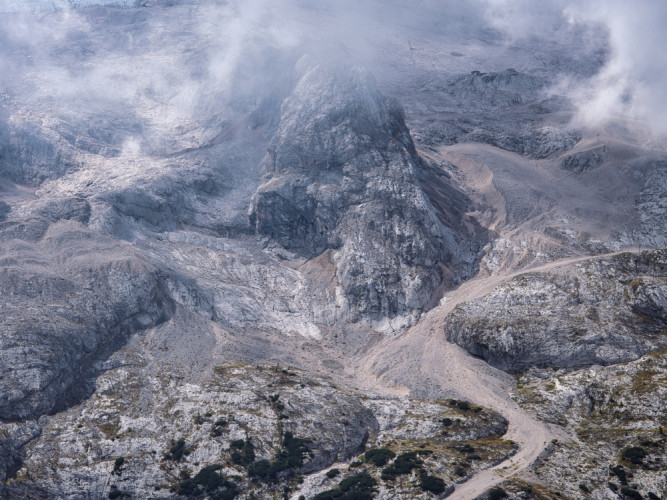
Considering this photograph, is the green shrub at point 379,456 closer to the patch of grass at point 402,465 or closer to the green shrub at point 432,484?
the patch of grass at point 402,465

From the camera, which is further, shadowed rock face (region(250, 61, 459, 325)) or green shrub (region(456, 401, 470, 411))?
shadowed rock face (region(250, 61, 459, 325))

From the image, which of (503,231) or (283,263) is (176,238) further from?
(503,231)

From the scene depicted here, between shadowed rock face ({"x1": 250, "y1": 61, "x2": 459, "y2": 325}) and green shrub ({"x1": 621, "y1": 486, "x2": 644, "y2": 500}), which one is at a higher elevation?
shadowed rock face ({"x1": 250, "y1": 61, "x2": 459, "y2": 325})

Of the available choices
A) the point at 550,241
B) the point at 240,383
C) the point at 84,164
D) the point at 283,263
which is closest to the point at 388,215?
the point at 283,263

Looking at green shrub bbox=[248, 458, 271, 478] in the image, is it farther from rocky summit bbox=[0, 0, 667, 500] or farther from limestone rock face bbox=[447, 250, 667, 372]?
limestone rock face bbox=[447, 250, 667, 372]

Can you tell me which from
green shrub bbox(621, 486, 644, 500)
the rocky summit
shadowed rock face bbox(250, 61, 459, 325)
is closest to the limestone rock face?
the rocky summit

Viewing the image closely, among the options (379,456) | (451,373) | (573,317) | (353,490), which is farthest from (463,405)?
(573,317)
